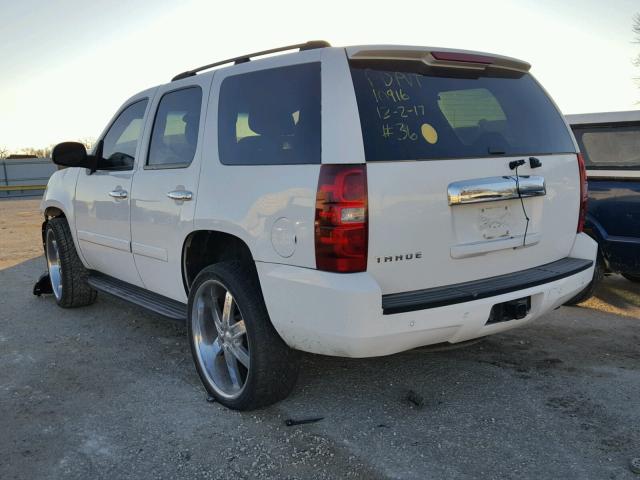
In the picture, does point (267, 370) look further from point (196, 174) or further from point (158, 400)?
point (196, 174)

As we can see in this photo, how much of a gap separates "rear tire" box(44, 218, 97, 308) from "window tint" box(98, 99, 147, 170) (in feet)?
3.39

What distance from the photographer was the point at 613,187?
210 inches

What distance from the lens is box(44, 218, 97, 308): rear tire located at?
5400 mm

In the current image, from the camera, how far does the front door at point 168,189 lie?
11.8ft

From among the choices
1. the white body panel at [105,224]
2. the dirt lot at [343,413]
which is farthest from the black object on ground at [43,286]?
the dirt lot at [343,413]

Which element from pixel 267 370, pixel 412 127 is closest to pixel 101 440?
pixel 267 370

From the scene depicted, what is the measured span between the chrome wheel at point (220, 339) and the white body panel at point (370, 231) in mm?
399

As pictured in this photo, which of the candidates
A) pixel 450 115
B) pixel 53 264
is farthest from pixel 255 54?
pixel 53 264

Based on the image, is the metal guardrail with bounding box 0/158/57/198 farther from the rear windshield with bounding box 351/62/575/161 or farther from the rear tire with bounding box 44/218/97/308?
the rear windshield with bounding box 351/62/575/161

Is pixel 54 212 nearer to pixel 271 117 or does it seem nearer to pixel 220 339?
pixel 220 339

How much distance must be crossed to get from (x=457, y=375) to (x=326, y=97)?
2.03 meters

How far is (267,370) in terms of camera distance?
10.2 ft

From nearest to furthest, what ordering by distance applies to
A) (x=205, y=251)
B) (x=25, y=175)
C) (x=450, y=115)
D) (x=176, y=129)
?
1. (x=450, y=115)
2. (x=205, y=251)
3. (x=176, y=129)
4. (x=25, y=175)

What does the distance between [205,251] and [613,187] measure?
12.5 feet
